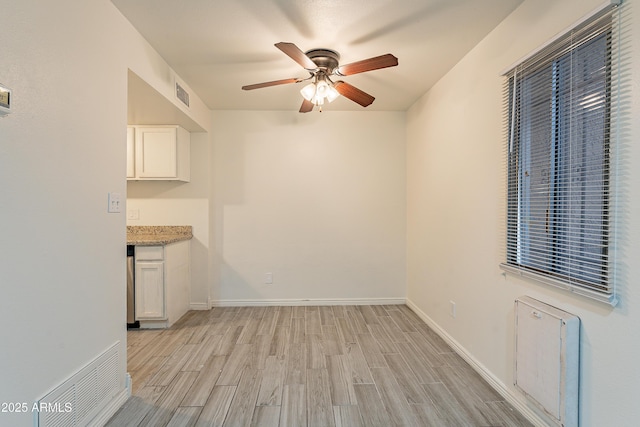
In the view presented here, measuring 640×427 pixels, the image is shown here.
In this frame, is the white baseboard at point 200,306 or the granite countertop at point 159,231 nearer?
the granite countertop at point 159,231

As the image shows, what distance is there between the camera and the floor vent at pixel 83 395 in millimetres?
1407

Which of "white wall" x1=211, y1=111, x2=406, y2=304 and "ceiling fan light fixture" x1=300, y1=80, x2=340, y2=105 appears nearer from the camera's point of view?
"ceiling fan light fixture" x1=300, y1=80, x2=340, y2=105

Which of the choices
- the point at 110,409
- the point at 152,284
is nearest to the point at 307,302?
the point at 152,284

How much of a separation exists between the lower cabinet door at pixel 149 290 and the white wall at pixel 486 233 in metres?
2.91

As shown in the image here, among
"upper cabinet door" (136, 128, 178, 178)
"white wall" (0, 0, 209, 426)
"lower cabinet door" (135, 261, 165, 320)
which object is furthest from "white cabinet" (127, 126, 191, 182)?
"white wall" (0, 0, 209, 426)

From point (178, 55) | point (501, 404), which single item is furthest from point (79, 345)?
point (501, 404)

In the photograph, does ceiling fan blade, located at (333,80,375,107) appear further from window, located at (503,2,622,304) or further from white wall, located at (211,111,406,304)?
white wall, located at (211,111,406,304)

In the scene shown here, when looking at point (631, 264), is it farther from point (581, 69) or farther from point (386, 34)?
point (386, 34)

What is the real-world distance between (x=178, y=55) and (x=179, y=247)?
2.05 meters

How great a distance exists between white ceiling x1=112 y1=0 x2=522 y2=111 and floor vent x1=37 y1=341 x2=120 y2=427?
2.20m

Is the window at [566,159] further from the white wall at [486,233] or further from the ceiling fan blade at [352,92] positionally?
the ceiling fan blade at [352,92]

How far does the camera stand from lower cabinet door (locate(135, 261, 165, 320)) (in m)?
3.20

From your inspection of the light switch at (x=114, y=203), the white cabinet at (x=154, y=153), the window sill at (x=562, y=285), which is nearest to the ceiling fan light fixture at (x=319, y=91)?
the light switch at (x=114, y=203)

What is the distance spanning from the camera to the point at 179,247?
3.54 metres
